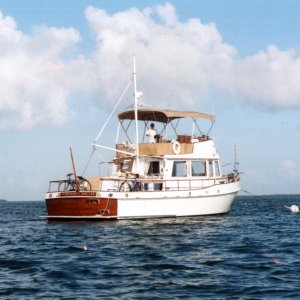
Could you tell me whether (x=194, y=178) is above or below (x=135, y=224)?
above

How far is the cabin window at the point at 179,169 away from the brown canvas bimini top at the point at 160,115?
3.39 m

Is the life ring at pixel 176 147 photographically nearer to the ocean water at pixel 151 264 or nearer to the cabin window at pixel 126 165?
the cabin window at pixel 126 165

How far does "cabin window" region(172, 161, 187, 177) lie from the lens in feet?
124

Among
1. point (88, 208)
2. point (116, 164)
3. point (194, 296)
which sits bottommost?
point (194, 296)

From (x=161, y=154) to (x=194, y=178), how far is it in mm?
2914

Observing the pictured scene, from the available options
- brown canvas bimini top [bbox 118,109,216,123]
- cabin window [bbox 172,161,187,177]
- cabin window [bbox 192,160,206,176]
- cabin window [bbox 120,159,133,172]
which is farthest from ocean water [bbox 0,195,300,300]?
brown canvas bimini top [bbox 118,109,216,123]

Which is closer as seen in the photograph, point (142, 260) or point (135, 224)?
point (142, 260)

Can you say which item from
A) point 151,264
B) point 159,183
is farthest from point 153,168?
point 151,264

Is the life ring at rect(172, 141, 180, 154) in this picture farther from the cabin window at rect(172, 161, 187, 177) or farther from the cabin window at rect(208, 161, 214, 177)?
the cabin window at rect(208, 161, 214, 177)

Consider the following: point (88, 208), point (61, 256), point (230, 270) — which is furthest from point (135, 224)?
point (230, 270)

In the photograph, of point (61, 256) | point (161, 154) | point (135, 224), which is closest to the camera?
point (61, 256)

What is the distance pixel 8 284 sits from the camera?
14469 millimetres

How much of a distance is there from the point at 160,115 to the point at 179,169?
14.5 feet

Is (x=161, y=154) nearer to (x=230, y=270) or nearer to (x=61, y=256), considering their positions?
(x=61, y=256)
